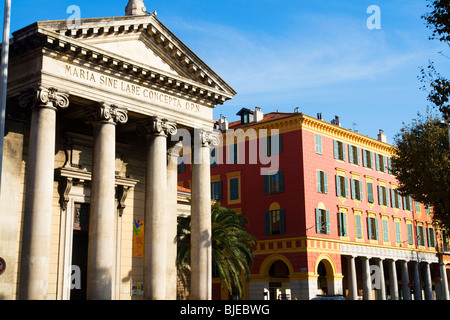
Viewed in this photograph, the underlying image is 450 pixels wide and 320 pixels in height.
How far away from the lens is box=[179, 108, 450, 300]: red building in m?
46.8

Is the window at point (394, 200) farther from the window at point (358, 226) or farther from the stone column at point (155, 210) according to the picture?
the stone column at point (155, 210)

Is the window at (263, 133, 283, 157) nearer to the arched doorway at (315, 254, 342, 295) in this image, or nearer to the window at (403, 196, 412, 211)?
the arched doorway at (315, 254, 342, 295)

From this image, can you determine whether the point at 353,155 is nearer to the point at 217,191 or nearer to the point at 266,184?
the point at 266,184

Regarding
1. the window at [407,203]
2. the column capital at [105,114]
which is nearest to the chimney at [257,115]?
the window at [407,203]

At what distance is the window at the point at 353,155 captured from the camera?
174 ft

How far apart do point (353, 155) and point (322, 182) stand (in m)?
6.33

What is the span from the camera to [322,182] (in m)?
48.8

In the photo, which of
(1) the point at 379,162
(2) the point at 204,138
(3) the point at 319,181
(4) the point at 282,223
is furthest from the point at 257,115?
(2) the point at 204,138

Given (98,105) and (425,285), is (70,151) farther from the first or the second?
(425,285)

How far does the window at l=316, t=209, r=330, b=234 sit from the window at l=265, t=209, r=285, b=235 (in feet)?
9.42

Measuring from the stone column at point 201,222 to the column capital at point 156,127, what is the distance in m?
2.00

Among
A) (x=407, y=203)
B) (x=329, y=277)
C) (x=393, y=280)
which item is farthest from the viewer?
(x=407, y=203)

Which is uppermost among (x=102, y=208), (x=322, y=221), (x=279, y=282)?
(x=322, y=221)

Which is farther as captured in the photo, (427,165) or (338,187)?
(338,187)
